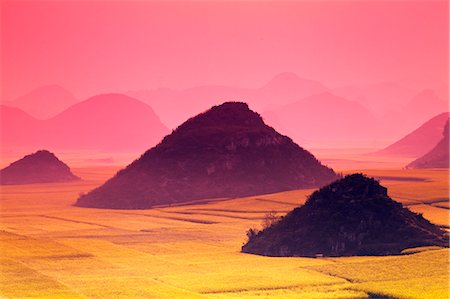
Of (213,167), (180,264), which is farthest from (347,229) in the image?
(213,167)

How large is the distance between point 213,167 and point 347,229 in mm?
78294

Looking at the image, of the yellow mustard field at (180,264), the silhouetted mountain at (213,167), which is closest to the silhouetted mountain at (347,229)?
the yellow mustard field at (180,264)

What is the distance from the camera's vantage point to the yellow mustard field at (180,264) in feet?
194

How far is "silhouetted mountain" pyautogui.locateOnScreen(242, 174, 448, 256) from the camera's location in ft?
264

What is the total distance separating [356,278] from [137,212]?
237 ft

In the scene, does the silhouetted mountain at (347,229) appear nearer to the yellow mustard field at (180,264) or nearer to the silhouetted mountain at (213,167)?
the yellow mustard field at (180,264)

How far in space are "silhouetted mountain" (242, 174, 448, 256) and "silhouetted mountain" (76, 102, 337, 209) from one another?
199ft

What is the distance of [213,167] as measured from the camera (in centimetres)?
15962

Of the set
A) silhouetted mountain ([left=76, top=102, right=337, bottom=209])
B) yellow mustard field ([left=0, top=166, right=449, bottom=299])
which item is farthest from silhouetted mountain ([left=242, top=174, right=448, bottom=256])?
silhouetted mountain ([left=76, top=102, right=337, bottom=209])

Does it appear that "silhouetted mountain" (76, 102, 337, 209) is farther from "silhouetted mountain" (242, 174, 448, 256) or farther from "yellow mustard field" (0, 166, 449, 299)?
"silhouetted mountain" (242, 174, 448, 256)

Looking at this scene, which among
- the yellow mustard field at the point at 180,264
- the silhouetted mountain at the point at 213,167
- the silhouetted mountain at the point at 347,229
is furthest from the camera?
the silhouetted mountain at the point at 213,167

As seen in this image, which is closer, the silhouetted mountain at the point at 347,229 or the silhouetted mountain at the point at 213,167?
the silhouetted mountain at the point at 347,229

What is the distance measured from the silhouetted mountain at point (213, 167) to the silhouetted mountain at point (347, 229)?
60.6 metres

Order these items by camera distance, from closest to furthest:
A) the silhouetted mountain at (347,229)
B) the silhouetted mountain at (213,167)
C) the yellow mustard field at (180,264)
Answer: the yellow mustard field at (180,264) < the silhouetted mountain at (347,229) < the silhouetted mountain at (213,167)
